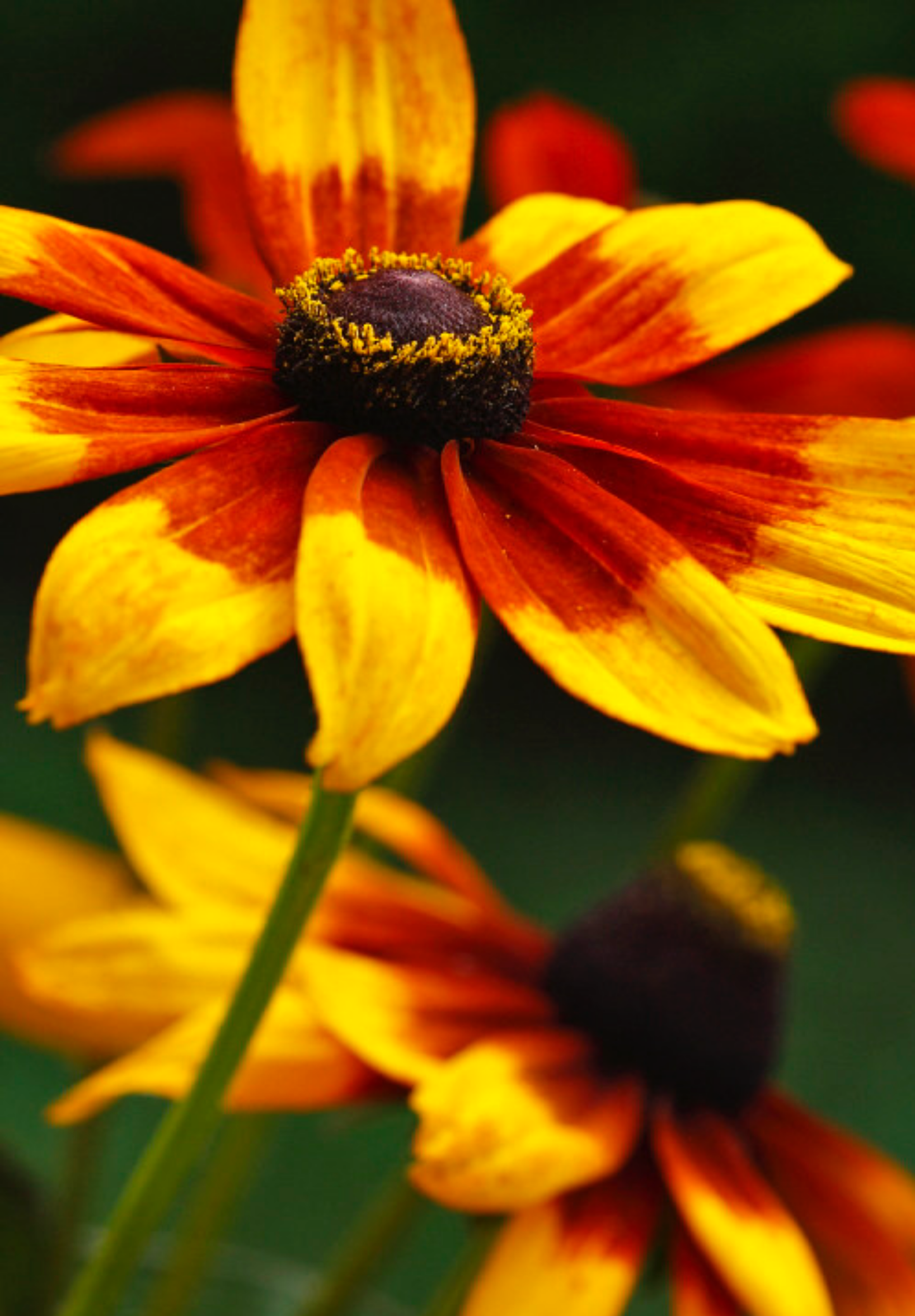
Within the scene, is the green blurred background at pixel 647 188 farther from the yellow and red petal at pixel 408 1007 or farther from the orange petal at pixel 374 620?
the orange petal at pixel 374 620

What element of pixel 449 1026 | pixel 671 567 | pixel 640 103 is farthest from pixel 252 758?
Result: pixel 671 567

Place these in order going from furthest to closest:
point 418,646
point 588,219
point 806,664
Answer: point 806,664
point 588,219
point 418,646

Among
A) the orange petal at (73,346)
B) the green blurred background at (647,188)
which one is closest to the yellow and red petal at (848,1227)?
the orange petal at (73,346)

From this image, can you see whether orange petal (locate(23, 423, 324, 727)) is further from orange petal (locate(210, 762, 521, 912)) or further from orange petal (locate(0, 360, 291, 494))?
orange petal (locate(210, 762, 521, 912))

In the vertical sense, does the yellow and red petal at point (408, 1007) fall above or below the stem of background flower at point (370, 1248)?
above

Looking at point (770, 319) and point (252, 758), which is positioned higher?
point (770, 319)

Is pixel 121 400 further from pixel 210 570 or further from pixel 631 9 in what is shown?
pixel 631 9
